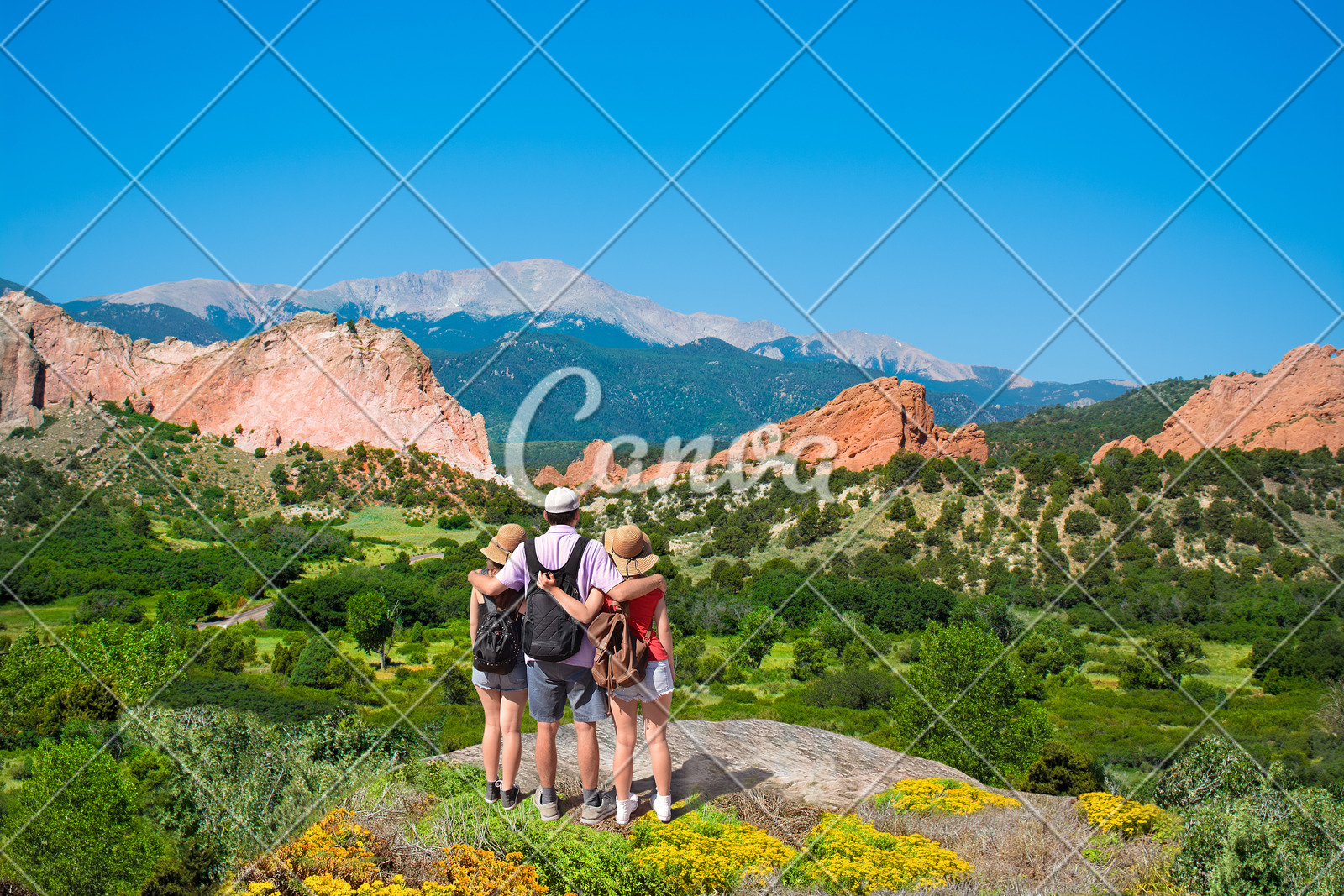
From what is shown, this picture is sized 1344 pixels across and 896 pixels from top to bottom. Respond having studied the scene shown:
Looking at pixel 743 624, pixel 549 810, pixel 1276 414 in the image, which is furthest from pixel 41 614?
pixel 1276 414

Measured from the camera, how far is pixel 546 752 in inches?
196

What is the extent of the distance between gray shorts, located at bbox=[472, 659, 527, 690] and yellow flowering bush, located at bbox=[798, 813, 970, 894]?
211 cm

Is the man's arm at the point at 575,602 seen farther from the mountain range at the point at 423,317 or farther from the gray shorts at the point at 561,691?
the mountain range at the point at 423,317

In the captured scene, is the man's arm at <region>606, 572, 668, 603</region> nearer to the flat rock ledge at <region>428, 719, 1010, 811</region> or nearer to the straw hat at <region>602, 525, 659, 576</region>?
the straw hat at <region>602, 525, 659, 576</region>

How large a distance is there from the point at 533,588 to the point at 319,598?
99.5 feet

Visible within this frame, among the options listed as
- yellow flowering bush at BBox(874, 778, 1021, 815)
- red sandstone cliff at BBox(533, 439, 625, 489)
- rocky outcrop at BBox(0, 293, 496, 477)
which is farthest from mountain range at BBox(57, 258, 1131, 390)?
yellow flowering bush at BBox(874, 778, 1021, 815)

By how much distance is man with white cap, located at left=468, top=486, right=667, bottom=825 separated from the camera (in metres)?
4.59

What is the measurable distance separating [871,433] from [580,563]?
46.7 m

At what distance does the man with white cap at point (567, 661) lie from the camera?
15.0 feet

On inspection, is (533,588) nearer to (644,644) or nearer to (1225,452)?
(644,644)

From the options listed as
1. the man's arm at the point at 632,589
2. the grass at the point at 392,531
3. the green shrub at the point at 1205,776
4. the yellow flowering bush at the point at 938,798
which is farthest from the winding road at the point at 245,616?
the man's arm at the point at 632,589

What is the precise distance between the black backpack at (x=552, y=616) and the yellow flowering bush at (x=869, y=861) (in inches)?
84.1

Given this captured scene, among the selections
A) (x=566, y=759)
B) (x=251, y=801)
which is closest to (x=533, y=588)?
(x=566, y=759)

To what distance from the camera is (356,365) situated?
199 ft
